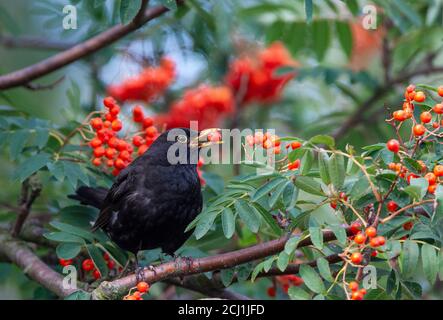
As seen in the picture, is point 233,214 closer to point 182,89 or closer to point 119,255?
point 119,255

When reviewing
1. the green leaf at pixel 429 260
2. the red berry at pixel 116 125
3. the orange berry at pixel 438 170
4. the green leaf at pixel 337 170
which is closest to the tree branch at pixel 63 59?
the red berry at pixel 116 125

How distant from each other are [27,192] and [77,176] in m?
0.57

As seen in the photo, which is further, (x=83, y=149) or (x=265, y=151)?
(x=83, y=149)

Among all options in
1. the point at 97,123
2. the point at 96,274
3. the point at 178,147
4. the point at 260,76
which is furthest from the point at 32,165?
the point at 260,76

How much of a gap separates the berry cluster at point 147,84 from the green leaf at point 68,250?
6.89ft

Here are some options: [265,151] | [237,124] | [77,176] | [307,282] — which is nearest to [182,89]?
[237,124]

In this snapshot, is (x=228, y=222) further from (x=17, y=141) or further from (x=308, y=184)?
(x=17, y=141)

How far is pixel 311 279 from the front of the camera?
323cm

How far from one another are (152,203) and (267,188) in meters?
1.15

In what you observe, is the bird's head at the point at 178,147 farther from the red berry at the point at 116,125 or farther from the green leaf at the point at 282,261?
the green leaf at the point at 282,261

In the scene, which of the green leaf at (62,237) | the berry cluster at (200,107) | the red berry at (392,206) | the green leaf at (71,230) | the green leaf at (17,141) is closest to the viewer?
the red berry at (392,206)

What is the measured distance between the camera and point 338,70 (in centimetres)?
570

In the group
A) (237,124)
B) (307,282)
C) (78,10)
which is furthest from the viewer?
(237,124)

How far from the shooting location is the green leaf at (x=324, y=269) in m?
3.15
